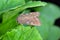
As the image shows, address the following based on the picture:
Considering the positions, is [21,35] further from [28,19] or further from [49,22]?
[49,22]

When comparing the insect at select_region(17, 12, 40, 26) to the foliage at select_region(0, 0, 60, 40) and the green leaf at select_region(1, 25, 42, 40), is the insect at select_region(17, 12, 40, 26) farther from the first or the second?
the green leaf at select_region(1, 25, 42, 40)

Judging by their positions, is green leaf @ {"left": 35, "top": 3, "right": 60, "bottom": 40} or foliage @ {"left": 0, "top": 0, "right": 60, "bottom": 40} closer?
foliage @ {"left": 0, "top": 0, "right": 60, "bottom": 40}

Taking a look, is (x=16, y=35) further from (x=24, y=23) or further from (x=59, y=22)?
(x=59, y=22)

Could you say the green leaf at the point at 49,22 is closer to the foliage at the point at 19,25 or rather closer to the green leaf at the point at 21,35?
the foliage at the point at 19,25

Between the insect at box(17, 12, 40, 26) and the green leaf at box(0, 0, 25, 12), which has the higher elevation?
the green leaf at box(0, 0, 25, 12)

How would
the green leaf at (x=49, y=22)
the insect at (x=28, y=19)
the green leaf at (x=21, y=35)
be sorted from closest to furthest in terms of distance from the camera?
the green leaf at (x=21, y=35) < the insect at (x=28, y=19) < the green leaf at (x=49, y=22)

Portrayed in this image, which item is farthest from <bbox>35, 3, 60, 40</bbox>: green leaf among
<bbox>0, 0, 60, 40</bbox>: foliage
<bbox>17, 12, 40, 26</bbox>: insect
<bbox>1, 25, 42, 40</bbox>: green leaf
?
<bbox>1, 25, 42, 40</bbox>: green leaf

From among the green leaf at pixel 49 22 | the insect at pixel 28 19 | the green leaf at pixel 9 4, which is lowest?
the green leaf at pixel 49 22

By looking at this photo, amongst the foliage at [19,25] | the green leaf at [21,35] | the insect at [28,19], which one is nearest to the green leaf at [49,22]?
the foliage at [19,25]
